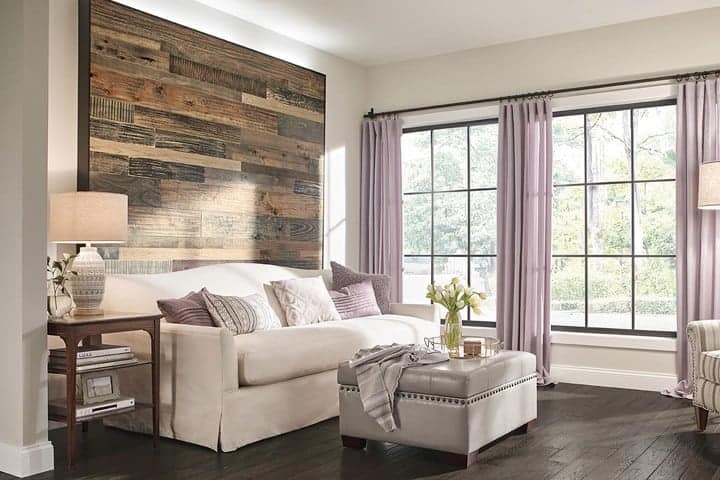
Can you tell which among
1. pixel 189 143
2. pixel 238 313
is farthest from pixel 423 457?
pixel 189 143

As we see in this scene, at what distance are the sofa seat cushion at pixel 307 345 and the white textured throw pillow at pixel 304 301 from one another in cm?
12

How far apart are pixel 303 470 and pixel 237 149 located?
280 centimetres

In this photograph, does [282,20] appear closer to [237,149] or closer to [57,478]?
[237,149]

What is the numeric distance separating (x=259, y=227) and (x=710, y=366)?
3.24m

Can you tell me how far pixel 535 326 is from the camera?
5.94m

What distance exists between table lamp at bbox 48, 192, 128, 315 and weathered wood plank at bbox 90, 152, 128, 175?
54 cm

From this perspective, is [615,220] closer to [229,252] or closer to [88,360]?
[229,252]

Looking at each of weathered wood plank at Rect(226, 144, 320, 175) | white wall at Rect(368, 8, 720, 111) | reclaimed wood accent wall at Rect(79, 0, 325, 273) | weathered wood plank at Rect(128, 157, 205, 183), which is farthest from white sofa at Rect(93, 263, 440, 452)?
white wall at Rect(368, 8, 720, 111)

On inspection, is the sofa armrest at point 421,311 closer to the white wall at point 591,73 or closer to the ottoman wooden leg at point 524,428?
the white wall at point 591,73

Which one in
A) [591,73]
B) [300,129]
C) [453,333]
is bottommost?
[453,333]

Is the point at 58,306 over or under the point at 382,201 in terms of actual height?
under

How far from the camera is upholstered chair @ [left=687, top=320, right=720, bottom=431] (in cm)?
399

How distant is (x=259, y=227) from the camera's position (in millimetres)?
5723

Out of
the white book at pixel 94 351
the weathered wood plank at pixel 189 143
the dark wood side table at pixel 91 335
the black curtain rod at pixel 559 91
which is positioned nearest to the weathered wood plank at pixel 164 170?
the weathered wood plank at pixel 189 143
